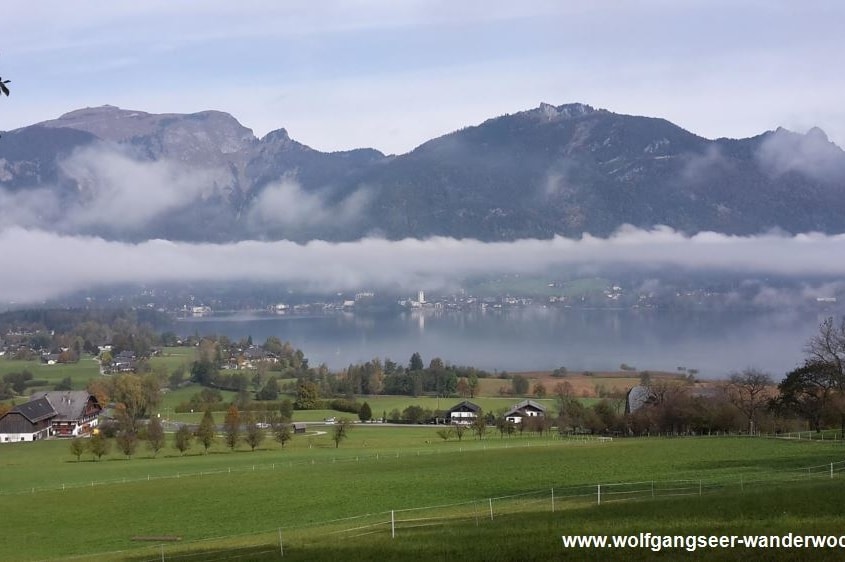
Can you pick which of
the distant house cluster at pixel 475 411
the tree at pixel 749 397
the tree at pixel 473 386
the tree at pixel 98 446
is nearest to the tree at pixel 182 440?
the tree at pixel 98 446

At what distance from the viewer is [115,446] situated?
7062 centimetres

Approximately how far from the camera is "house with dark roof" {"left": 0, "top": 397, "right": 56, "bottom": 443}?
86312mm

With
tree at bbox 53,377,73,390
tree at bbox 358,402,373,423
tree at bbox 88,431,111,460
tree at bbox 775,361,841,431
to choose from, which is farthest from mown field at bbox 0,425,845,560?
tree at bbox 53,377,73,390

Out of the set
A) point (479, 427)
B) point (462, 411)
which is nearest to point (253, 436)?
point (479, 427)

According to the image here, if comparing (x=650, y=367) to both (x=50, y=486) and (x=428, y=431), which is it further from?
(x=50, y=486)

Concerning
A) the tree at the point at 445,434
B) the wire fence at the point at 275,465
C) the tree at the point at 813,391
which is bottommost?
the tree at the point at 445,434

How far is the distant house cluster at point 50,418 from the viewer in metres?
86.9

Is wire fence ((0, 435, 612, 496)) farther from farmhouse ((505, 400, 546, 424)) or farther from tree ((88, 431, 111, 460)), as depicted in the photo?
farmhouse ((505, 400, 546, 424))

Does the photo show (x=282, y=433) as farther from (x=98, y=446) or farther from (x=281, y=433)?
(x=98, y=446)

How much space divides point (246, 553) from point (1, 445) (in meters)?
66.1

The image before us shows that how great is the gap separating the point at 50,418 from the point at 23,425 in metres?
4.23

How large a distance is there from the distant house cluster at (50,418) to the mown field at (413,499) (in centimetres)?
2798

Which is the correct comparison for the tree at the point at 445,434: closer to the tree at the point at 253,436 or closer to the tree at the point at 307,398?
the tree at the point at 253,436

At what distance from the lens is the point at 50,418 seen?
9119 cm
